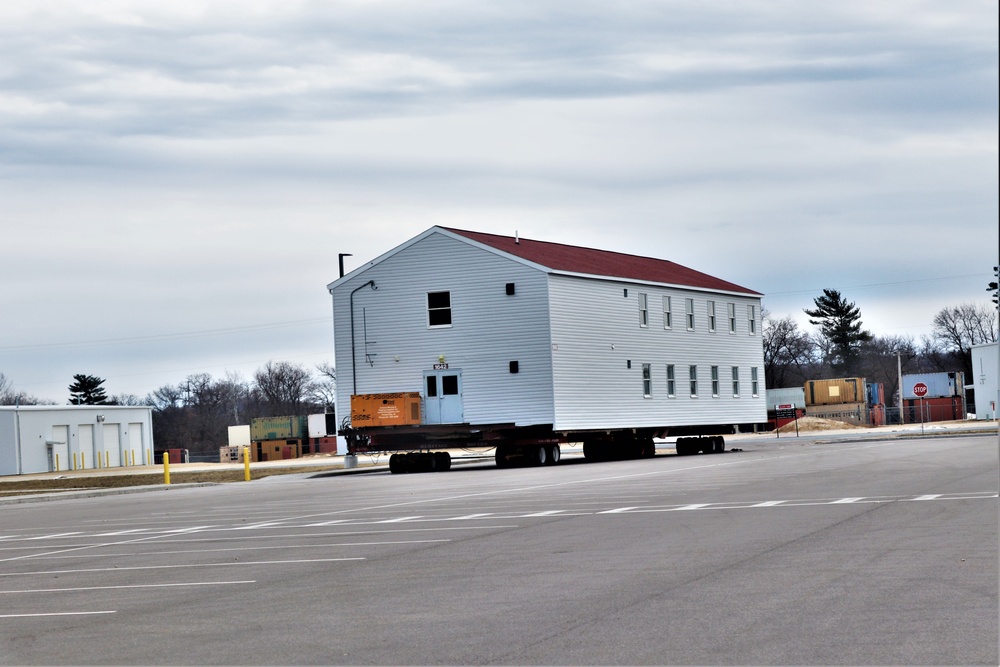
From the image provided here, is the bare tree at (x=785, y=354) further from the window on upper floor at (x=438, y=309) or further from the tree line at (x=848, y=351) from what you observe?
the window on upper floor at (x=438, y=309)

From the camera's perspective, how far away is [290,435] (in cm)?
9244

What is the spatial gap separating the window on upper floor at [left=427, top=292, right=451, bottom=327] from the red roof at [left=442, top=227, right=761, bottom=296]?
8.12 feet

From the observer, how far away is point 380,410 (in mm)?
45219

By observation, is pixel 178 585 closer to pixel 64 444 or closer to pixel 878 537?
pixel 878 537

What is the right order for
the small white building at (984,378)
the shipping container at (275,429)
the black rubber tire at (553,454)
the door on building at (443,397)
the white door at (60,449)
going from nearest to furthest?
1. the black rubber tire at (553,454)
2. the door on building at (443,397)
3. the white door at (60,449)
4. the small white building at (984,378)
5. the shipping container at (275,429)

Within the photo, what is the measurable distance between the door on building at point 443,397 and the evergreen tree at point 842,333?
102 m

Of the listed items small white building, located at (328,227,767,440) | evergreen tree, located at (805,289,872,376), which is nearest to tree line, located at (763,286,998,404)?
evergreen tree, located at (805,289,872,376)

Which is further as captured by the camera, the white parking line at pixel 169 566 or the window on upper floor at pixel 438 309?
the window on upper floor at pixel 438 309

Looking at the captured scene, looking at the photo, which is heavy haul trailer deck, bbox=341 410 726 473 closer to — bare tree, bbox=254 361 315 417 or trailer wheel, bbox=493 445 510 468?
trailer wheel, bbox=493 445 510 468

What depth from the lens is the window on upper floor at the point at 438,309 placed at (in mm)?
48125

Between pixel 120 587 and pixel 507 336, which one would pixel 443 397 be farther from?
pixel 120 587

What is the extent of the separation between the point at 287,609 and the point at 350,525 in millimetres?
8839

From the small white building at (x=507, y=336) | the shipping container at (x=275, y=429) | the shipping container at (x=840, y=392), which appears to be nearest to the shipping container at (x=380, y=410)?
the small white building at (x=507, y=336)

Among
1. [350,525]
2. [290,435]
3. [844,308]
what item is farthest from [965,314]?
[350,525]
